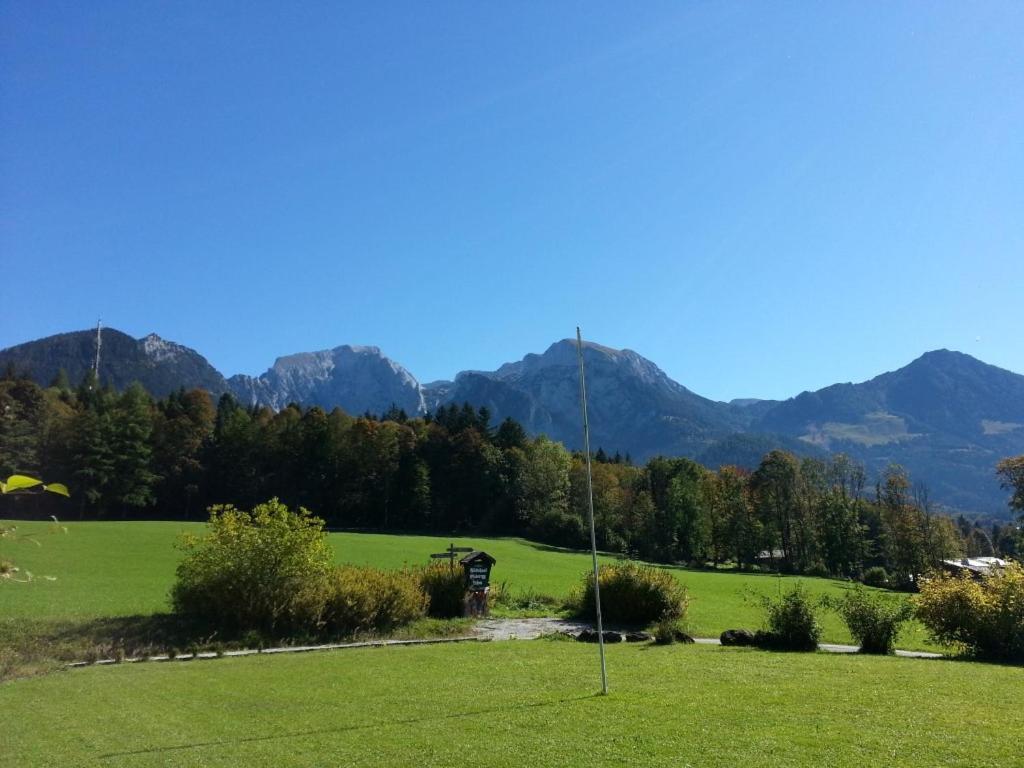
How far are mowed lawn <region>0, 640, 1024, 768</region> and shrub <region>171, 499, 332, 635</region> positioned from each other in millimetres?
6202

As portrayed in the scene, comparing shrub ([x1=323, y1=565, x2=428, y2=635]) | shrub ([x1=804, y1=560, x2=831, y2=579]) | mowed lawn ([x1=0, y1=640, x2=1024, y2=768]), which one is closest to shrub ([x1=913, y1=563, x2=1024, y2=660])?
mowed lawn ([x1=0, y1=640, x2=1024, y2=768])

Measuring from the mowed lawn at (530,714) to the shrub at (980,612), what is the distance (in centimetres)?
281

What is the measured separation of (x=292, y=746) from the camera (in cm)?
1029

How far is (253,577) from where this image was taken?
2514cm

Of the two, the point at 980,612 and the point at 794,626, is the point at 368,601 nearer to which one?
the point at 794,626

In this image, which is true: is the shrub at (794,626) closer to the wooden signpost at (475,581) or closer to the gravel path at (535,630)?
the gravel path at (535,630)

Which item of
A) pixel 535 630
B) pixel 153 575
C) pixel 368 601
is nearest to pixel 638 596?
pixel 535 630

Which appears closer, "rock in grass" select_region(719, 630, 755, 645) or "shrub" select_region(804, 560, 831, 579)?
"rock in grass" select_region(719, 630, 755, 645)

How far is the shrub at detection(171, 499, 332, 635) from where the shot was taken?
24938mm

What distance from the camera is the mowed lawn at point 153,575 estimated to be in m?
27.2

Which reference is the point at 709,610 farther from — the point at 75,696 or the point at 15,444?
the point at 15,444

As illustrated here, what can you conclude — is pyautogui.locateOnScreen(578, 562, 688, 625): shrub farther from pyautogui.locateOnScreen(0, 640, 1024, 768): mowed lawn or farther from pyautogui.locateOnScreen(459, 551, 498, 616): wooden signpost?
pyautogui.locateOnScreen(0, 640, 1024, 768): mowed lawn

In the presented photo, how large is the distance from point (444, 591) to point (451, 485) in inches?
2673

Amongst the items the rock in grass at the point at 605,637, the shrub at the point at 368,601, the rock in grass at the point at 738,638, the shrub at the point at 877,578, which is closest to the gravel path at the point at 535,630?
the rock in grass at the point at 738,638
